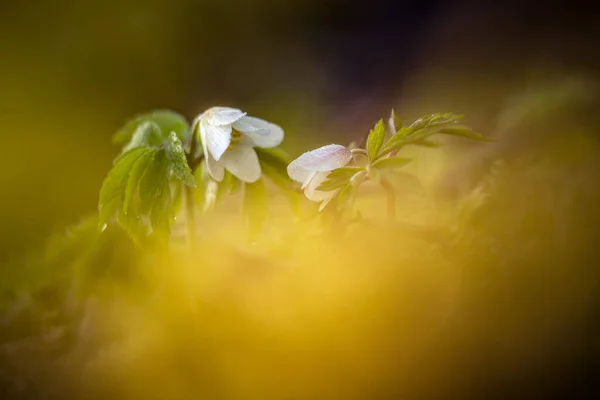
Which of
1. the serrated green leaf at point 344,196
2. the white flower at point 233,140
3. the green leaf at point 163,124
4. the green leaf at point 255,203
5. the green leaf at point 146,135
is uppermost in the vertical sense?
the green leaf at point 163,124

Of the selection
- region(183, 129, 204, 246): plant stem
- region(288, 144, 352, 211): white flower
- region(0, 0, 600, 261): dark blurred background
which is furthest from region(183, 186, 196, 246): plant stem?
region(0, 0, 600, 261): dark blurred background

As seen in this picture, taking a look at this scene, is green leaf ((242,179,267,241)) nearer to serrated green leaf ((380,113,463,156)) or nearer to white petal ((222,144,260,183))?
white petal ((222,144,260,183))

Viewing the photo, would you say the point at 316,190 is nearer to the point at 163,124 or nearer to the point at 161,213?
the point at 161,213

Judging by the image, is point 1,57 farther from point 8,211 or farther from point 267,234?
point 267,234

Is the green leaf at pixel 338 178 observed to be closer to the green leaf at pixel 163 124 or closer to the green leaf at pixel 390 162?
the green leaf at pixel 390 162

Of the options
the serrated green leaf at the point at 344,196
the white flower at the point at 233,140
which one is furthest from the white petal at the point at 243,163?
the serrated green leaf at the point at 344,196

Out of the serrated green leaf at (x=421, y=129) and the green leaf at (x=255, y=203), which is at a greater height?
the green leaf at (x=255, y=203)

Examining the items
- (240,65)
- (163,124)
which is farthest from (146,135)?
(240,65)
